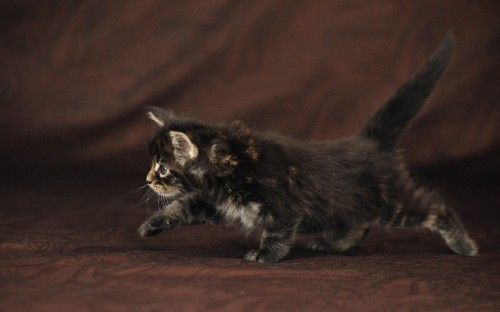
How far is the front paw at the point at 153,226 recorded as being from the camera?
2.35 metres

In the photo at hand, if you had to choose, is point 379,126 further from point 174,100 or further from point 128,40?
point 128,40

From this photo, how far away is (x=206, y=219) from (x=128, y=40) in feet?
3.90

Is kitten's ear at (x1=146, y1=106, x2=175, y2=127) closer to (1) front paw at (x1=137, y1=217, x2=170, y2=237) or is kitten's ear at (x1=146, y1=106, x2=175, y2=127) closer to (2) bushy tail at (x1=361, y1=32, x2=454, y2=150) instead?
(1) front paw at (x1=137, y1=217, x2=170, y2=237)

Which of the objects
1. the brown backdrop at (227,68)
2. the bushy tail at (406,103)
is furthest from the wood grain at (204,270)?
the brown backdrop at (227,68)

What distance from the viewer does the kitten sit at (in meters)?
2.25

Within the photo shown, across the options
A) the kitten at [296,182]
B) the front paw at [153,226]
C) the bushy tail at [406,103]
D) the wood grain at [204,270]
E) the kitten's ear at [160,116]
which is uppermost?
the bushy tail at [406,103]

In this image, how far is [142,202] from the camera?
10.2 ft

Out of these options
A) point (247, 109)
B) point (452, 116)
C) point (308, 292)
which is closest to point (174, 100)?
point (247, 109)

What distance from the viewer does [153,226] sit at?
2.35m

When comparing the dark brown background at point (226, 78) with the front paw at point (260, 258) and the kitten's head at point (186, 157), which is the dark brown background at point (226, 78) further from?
the front paw at point (260, 258)


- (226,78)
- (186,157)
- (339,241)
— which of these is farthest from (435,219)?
(226,78)

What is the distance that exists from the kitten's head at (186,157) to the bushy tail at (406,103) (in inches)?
23.5

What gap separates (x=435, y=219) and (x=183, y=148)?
2.90 feet

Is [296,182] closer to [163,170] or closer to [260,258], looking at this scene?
[260,258]
